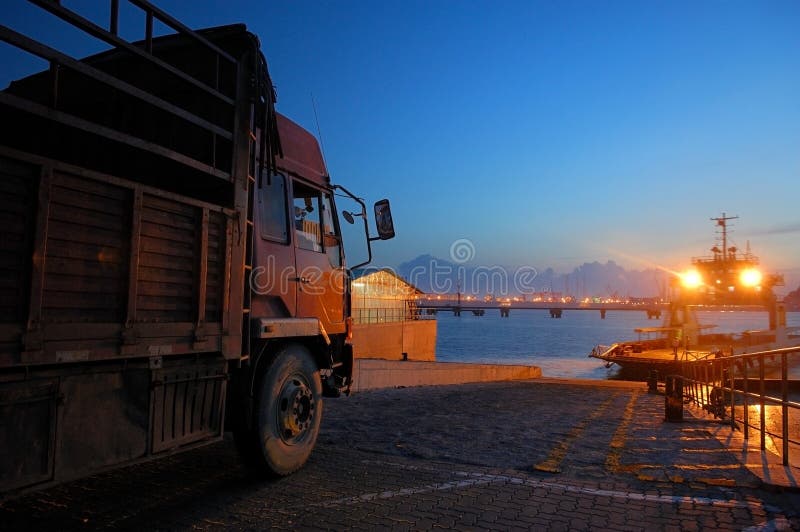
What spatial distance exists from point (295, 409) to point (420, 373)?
14.3 metres

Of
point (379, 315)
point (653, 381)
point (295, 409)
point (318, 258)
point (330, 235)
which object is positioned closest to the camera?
point (295, 409)

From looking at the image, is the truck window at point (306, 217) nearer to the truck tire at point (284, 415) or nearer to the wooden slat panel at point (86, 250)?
the truck tire at point (284, 415)

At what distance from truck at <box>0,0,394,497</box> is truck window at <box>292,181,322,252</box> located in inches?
0.7

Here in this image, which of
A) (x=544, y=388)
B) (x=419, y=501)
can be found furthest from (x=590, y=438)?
(x=544, y=388)

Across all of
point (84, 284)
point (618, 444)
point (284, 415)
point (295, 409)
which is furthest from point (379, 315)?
point (84, 284)

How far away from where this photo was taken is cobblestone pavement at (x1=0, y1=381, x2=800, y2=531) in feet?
12.9

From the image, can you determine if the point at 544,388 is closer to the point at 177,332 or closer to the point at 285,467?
the point at 285,467

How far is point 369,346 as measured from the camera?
1078 inches

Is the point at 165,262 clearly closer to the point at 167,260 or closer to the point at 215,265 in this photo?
the point at 167,260

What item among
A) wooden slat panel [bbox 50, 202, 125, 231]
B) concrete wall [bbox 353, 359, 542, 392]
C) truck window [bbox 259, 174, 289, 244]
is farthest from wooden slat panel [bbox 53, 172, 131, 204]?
concrete wall [bbox 353, 359, 542, 392]

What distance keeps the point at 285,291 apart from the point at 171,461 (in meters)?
2.28

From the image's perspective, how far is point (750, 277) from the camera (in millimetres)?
40188

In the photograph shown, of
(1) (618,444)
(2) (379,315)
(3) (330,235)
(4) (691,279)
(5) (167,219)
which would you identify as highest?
(4) (691,279)

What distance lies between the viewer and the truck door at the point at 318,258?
5512 mm
